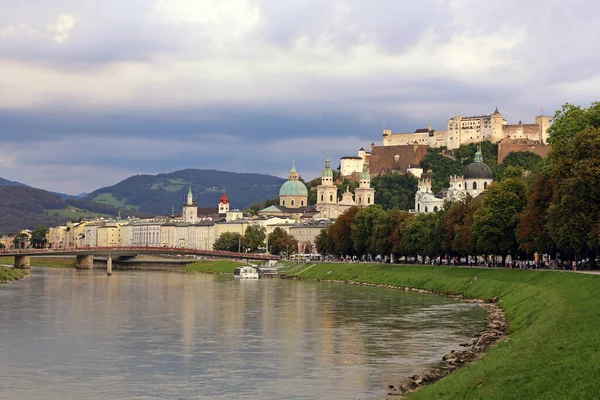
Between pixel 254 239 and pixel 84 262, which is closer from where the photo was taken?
pixel 84 262

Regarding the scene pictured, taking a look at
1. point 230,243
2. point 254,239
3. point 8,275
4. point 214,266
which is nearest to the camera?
point 8,275

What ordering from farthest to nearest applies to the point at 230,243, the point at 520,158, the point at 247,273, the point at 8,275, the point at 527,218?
the point at 520,158 < the point at 230,243 < the point at 247,273 < the point at 8,275 < the point at 527,218

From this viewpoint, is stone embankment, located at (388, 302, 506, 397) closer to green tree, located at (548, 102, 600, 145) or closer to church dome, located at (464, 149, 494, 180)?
green tree, located at (548, 102, 600, 145)

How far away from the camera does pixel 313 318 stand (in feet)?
166

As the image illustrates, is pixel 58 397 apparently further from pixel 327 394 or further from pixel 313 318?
pixel 313 318

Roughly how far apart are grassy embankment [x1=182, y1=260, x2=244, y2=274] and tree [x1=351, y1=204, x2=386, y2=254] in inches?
791

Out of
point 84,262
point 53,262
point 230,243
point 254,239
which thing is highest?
point 254,239

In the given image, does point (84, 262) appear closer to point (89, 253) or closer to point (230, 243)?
point (89, 253)

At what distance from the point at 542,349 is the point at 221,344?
48.7 feet

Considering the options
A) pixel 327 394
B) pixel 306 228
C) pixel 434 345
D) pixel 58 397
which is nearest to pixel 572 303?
pixel 434 345

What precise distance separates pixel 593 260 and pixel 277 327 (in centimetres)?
1886

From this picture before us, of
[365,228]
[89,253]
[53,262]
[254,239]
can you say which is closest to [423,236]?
[365,228]

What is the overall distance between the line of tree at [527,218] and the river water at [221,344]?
20.8 feet

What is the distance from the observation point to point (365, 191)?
195 m
